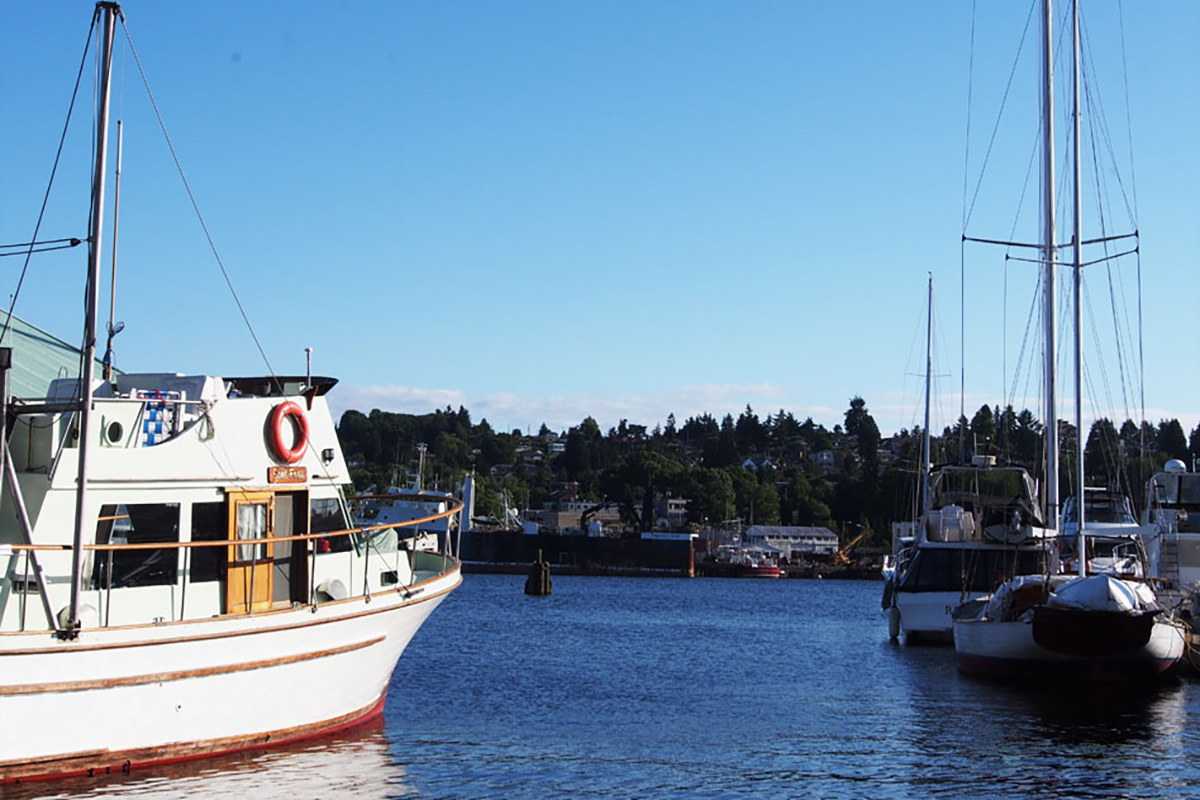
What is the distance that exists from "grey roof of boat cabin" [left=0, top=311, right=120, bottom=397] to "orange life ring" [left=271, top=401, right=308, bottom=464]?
9.65ft

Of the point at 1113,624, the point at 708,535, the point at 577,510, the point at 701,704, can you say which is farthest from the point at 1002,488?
the point at 577,510

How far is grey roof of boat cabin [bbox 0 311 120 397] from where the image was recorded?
19406 mm

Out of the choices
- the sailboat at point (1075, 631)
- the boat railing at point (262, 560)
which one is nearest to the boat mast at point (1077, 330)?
the sailboat at point (1075, 631)

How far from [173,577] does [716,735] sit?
31.4ft

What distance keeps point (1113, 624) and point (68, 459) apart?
66.7 ft

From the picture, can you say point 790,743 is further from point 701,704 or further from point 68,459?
point 68,459

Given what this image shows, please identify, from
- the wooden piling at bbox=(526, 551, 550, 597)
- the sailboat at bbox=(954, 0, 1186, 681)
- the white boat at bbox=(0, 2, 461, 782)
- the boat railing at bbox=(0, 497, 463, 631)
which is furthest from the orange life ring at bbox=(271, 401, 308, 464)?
the wooden piling at bbox=(526, 551, 550, 597)

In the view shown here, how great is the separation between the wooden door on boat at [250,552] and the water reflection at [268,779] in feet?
6.78

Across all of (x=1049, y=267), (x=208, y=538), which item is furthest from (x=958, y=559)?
(x=208, y=538)

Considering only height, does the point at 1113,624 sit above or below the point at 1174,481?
below

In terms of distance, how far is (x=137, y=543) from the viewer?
17578 mm

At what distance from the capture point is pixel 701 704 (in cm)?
2684

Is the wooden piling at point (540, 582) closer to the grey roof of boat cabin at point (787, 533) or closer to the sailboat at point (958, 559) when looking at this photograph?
the sailboat at point (958, 559)

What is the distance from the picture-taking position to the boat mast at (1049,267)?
108 feet
